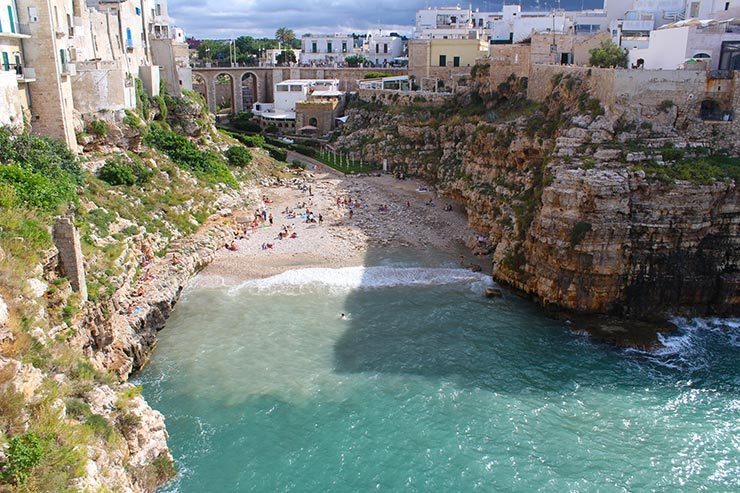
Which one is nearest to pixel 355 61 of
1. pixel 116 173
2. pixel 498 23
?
pixel 498 23

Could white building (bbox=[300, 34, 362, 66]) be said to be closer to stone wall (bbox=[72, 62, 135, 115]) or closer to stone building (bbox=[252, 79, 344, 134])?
stone building (bbox=[252, 79, 344, 134])

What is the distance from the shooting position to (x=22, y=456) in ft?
40.8

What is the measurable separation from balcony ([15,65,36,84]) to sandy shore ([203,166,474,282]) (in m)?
12.7

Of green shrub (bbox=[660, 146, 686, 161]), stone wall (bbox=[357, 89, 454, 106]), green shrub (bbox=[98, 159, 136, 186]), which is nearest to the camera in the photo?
green shrub (bbox=[660, 146, 686, 161])

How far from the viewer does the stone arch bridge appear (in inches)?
2830

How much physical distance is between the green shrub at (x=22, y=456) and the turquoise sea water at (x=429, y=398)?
5787mm

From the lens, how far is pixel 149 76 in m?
43.8

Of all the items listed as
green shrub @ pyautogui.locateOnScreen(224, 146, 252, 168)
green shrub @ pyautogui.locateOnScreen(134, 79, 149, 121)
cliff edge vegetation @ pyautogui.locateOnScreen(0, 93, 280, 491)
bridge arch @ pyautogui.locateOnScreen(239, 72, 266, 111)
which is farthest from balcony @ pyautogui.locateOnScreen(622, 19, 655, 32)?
bridge arch @ pyautogui.locateOnScreen(239, 72, 266, 111)

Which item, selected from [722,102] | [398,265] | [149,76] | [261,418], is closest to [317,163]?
[149,76]

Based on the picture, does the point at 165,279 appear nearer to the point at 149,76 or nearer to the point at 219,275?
the point at 219,275

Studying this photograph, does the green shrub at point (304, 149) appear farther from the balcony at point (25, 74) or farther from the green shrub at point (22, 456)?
the green shrub at point (22, 456)

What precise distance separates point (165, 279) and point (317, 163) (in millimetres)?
29117

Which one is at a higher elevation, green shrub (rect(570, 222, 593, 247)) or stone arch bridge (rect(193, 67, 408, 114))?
stone arch bridge (rect(193, 67, 408, 114))

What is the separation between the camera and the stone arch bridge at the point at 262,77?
71.9m
